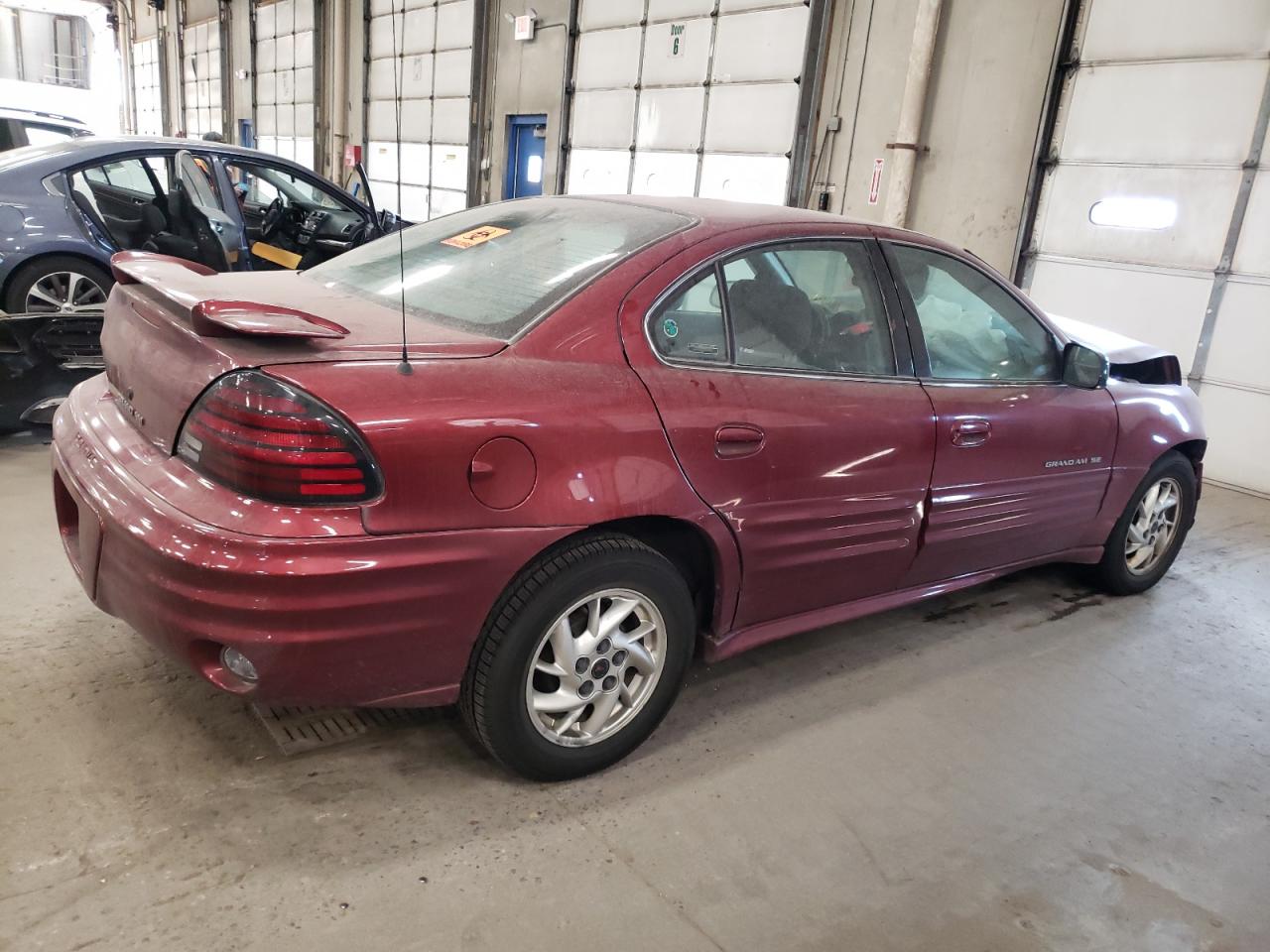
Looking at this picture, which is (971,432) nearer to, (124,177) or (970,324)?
(970,324)

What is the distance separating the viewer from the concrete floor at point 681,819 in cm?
170

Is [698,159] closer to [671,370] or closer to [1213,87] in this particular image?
[1213,87]

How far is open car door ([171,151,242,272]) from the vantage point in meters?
4.88

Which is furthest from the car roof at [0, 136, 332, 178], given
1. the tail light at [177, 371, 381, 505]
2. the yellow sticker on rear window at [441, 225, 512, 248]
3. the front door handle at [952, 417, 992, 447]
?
the front door handle at [952, 417, 992, 447]

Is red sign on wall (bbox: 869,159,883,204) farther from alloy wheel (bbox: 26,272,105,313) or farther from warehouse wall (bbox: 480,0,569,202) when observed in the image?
alloy wheel (bbox: 26,272,105,313)

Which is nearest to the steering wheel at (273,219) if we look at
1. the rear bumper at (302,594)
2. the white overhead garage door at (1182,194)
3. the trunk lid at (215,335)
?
the trunk lid at (215,335)

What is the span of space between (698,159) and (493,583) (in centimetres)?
823

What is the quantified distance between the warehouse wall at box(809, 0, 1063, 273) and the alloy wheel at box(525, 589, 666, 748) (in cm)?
603

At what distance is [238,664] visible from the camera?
68.0 inches

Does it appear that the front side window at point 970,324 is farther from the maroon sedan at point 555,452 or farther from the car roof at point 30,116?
the car roof at point 30,116

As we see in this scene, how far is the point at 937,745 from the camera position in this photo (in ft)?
8.04

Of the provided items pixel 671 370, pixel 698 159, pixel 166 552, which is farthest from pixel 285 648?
pixel 698 159

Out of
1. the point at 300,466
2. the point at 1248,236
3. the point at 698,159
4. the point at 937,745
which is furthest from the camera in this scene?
the point at 698,159

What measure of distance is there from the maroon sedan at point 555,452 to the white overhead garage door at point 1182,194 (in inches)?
154
